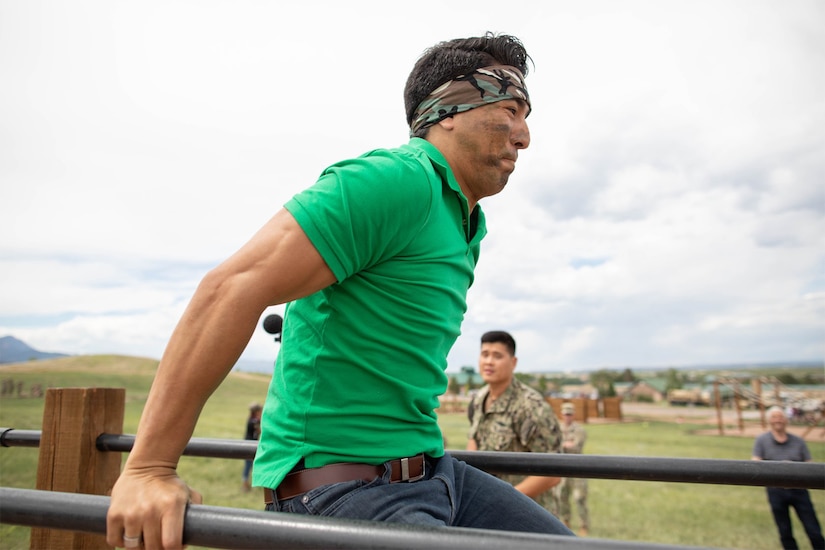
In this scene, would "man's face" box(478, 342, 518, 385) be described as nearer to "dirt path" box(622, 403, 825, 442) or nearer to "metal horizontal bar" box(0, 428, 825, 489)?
"metal horizontal bar" box(0, 428, 825, 489)

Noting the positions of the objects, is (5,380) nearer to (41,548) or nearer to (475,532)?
(41,548)

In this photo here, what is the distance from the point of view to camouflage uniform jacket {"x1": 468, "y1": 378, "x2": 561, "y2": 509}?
4727 mm

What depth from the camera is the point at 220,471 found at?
16.0 m

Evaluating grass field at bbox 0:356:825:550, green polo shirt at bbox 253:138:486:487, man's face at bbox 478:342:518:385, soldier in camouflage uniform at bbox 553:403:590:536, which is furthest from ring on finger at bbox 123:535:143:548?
soldier in camouflage uniform at bbox 553:403:590:536

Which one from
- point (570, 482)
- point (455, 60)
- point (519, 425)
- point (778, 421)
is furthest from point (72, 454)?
point (778, 421)

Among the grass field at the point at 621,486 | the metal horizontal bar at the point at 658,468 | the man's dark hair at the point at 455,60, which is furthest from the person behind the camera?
the grass field at the point at 621,486

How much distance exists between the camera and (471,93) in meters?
1.78

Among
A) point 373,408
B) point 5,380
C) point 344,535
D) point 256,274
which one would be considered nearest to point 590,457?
point 373,408

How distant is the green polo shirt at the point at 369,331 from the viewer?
130 cm

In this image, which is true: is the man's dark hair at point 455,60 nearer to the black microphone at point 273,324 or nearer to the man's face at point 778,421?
the black microphone at point 273,324

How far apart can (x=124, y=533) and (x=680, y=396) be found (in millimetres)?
51981

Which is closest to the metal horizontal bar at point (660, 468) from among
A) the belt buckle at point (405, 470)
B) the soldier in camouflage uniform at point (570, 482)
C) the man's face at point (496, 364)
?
the belt buckle at point (405, 470)

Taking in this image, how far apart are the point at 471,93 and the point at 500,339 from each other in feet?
12.2

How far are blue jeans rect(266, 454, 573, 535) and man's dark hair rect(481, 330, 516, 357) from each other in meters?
3.47
